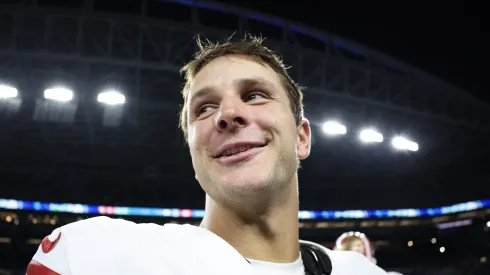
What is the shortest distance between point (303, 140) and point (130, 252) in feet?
3.09

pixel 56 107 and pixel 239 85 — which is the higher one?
pixel 56 107

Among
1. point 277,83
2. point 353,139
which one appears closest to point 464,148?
point 353,139

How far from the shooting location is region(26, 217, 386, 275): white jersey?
1.23 meters

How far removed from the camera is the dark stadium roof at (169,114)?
10047 mm

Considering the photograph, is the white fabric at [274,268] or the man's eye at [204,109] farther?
the man's eye at [204,109]

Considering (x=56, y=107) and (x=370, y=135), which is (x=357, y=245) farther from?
(x=56, y=107)

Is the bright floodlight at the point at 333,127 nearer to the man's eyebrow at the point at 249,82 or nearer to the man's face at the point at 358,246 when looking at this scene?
the man's face at the point at 358,246

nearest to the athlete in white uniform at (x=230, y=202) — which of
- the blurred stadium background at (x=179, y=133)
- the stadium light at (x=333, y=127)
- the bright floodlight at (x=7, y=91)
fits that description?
the blurred stadium background at (x=179, y=133)

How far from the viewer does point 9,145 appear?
16969 millimetres

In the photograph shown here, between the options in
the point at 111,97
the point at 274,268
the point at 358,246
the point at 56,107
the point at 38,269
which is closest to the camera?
the point at 38,269

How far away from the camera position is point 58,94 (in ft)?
38.2

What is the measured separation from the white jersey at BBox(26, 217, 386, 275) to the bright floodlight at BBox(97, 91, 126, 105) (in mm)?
10847

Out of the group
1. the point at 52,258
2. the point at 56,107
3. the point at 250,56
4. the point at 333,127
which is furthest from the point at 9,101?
the point at 52,258

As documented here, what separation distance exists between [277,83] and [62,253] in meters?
0.97
